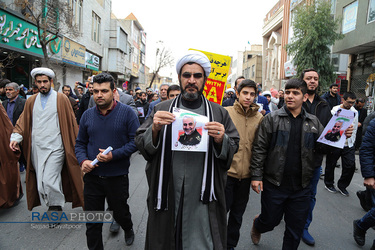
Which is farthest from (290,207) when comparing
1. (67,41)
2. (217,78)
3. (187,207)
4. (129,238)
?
(67,41)

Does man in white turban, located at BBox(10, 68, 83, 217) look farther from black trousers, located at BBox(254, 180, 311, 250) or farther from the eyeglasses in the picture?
black trousers, located at BBox(254, 180, 311, 250)

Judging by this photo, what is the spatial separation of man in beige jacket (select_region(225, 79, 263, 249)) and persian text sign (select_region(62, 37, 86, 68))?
15.1 metres

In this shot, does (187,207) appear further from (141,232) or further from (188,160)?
(141,232)

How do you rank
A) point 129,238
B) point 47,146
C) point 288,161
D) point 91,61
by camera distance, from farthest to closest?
point 91,61
point 47,146
point 129,238
point 288,161

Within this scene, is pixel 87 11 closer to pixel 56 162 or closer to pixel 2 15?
pixel 2 15

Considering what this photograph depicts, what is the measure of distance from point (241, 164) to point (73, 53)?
16.8 m

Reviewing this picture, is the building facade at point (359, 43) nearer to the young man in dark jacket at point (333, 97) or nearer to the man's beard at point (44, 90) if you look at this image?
the young man in dark jacket at point (333, 97)

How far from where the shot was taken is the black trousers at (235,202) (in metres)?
3.09

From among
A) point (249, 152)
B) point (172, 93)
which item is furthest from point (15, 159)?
point (249, 152)

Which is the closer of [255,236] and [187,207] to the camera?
[187,207]

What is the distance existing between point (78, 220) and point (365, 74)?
15.8 m

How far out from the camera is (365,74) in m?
14.1

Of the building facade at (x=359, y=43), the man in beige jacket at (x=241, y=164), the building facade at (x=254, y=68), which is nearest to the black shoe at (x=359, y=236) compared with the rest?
the man in beige jacket at (x=241, y=164)

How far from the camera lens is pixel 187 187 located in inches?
80.0
